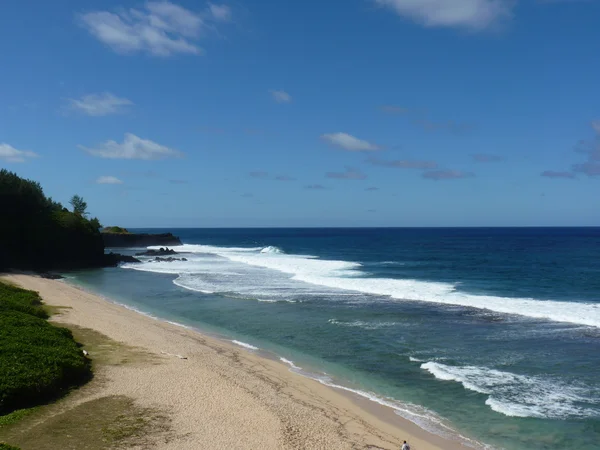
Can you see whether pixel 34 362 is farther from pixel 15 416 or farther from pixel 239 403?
pixel 239 403

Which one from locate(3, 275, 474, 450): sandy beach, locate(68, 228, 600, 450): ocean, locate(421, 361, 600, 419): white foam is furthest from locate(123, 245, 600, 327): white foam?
locate(3, 275, 474, 450): sandy beach

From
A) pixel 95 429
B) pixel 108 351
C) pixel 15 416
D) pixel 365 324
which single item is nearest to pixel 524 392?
pixel 365 324

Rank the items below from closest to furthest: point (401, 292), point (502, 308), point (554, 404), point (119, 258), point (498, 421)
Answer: point (498, 421) → point (554, 404) → point (502, 308) → point (401, 292) → point (119, 258)

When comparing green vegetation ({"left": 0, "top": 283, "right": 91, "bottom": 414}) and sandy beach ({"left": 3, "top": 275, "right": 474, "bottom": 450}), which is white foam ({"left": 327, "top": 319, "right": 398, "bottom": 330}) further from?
green vegetation ({"left": 0, "top": 283, "right": 91, "bottom": 414})

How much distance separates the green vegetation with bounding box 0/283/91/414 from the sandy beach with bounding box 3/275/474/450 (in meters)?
1.08

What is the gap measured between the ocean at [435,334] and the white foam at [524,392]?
38 mm

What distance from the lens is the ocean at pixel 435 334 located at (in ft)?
48.3

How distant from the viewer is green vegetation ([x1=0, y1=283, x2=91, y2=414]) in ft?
44.7

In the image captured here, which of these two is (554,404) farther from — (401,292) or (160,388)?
(401,292)

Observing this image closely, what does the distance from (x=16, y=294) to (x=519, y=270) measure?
151 feet

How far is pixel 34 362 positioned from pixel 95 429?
4.22 meters

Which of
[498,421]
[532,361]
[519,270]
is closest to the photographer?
[498,421]

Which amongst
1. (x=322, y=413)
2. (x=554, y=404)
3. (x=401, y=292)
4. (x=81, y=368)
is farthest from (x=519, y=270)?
(x=81, y=368)

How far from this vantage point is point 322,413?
1417 centimetres
